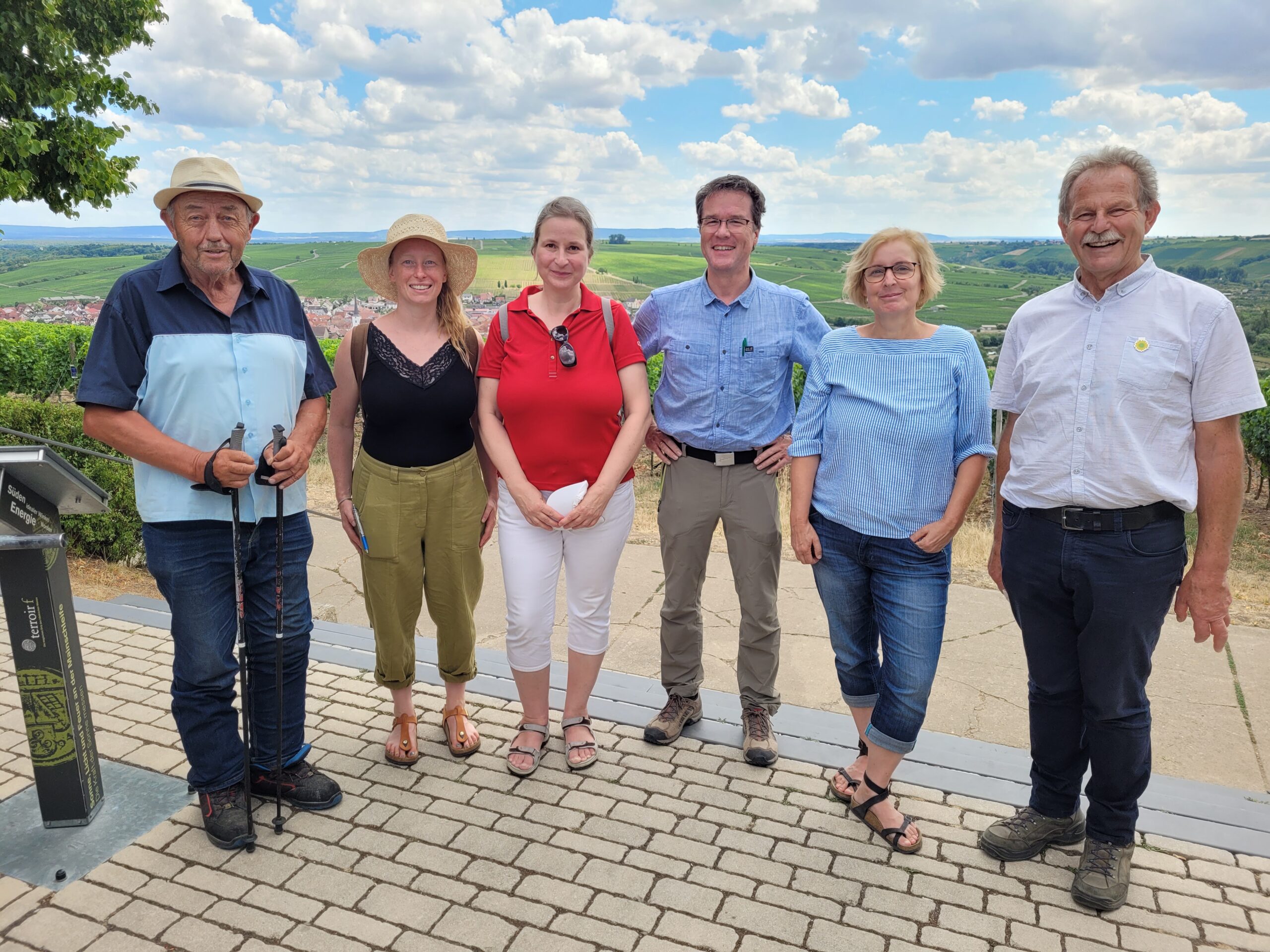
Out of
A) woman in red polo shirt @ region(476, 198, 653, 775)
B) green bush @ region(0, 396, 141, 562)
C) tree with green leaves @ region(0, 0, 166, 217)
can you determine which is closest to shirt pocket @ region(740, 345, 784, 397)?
woman in red polo shirt @ region(476, 198, 653, 775)

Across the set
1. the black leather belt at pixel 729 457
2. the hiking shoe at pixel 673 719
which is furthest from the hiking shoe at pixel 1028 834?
the black leather belt at pixel 729 457

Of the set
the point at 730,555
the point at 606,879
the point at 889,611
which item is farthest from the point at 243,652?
the point at 889,611

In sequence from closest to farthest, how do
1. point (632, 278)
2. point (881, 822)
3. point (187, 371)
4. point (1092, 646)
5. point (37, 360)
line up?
point (1092, 646)
point (187, 371)
point (881, 822)
point (632, 278)
point (37, 360)

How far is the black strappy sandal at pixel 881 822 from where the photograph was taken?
9.80ft

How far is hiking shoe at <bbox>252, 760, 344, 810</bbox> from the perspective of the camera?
3219 mm

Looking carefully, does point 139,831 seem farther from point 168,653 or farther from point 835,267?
point 835,267

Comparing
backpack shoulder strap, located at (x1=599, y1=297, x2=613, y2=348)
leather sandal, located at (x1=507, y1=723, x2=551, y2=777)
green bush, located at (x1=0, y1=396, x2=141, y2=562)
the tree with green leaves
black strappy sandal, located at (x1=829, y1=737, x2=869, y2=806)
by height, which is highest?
the tree with green leaves

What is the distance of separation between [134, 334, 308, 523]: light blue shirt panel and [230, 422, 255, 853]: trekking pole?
0.06m

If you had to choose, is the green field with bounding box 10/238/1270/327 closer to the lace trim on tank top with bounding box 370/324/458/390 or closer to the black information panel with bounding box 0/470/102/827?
the lace trim on tank top with bounding box 370/324/458/390

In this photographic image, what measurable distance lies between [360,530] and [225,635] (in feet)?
1.99

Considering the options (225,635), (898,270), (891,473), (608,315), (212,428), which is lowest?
(225,635)

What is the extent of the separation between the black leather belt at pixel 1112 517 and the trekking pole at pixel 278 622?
8.01 feet

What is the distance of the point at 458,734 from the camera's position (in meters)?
3.62

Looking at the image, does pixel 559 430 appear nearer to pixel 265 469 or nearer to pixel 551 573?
pixel 551 573
